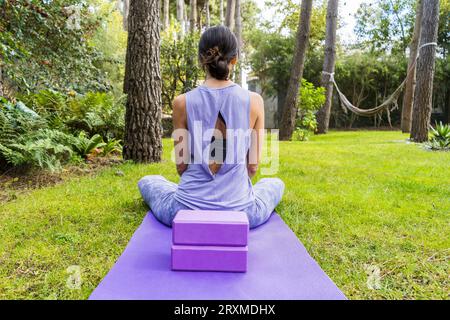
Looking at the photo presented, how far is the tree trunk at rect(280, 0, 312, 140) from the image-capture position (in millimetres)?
8812

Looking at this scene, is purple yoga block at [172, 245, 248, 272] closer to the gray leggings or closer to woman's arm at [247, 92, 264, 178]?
the gray leggings

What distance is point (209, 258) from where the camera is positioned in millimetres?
1724

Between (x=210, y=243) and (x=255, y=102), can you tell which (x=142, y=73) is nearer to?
(x=255, y=102)

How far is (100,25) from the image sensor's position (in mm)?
6488

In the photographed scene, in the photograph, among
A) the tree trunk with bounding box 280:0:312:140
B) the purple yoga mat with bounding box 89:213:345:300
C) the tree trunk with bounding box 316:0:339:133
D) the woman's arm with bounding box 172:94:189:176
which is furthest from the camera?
the tree trunk with bounding box 316:0:339:133

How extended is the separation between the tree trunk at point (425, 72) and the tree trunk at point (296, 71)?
8.26 ft

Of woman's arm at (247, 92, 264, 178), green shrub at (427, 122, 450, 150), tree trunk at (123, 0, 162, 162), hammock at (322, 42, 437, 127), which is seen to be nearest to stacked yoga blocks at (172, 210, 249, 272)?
woman's arm at (247, 92, 264, 178)

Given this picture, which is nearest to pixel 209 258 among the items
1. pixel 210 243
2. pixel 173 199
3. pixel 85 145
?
pixel 210 243

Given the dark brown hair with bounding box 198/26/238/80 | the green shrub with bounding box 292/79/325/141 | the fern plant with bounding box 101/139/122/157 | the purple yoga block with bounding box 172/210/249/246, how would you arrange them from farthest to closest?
the green shrub with bounding box 292/79/325/141, the fern plant with bounding box 101/139/122/157, the dark brown hair with bounding box 198/26/238/80, the purple yoga block with bounding box 172/210/249/246

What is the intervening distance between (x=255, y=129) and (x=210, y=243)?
2.89 feet

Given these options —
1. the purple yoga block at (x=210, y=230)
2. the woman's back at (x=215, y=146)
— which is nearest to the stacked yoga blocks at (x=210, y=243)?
the purple yoga block at (x=210, y=230)
